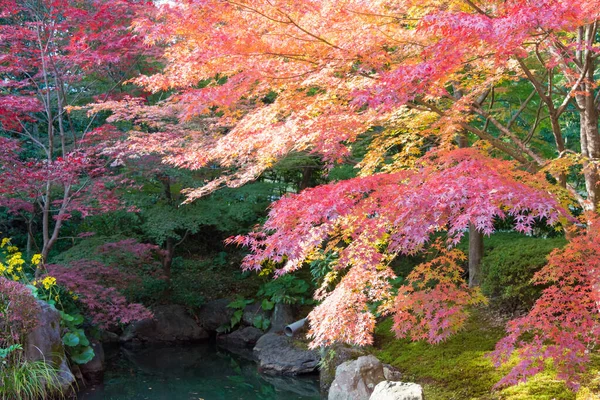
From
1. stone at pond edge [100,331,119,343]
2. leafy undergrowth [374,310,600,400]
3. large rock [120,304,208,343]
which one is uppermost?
leafy undergrowth [374,310,600,400]

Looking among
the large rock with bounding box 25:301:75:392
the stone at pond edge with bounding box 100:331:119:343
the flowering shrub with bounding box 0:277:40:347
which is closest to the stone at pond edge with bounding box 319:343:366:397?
the large rock with bounding box 25:301:75:392

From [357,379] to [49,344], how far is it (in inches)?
142

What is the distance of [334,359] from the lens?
717cm

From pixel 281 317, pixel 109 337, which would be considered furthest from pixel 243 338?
pixel 109 337

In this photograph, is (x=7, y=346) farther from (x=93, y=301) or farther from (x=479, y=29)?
(x=479, y=29)

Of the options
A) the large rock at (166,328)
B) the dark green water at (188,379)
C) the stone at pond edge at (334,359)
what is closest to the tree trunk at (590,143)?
the stone at pond edge at (334,359)

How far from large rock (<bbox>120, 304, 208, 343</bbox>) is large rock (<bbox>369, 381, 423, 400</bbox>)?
6.02 m

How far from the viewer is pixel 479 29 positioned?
12.5ft

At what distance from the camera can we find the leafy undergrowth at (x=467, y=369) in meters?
4.87

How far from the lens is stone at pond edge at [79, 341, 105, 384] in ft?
25.7

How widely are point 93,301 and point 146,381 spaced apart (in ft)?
5.05

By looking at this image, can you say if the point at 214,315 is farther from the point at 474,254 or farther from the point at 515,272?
the point at 515,272

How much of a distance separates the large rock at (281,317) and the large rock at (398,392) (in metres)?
4.95

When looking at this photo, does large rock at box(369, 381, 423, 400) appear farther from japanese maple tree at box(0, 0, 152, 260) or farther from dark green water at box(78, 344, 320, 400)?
japanese maple tree at box(0, 0, 152, 260)
